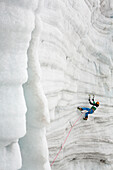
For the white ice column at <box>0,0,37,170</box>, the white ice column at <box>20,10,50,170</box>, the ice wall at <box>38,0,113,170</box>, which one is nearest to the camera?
the white ice column at <box>0,0,37,170</box>

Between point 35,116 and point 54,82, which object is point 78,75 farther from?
point 35,116

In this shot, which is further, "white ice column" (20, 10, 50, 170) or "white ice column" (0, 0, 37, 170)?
"white ice column" (20, 10, 50, 170)

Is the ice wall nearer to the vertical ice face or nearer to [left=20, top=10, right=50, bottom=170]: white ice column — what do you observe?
[left=20, top=10, right=50, bottom=170]: white ice column

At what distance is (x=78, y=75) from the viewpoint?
2.53m

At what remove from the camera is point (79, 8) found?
2.20m

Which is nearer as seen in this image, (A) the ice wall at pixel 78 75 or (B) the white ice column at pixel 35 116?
(B) the white ice column at pixel 35 116

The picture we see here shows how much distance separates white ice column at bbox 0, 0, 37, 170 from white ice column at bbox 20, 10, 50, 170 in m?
0.15

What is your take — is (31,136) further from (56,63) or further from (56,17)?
(56,17)

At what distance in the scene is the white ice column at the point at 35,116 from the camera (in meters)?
0.93

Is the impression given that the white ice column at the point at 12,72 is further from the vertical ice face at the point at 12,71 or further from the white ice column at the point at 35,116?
the white ice column at the point at 35,116

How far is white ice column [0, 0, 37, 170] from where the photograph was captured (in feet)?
2.34

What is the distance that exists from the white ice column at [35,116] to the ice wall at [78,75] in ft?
1.79

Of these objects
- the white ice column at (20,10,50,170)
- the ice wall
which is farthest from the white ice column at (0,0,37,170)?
the ice wall

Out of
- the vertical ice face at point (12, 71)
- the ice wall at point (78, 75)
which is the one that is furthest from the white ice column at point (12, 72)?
the ice wall at point (78, 75)
